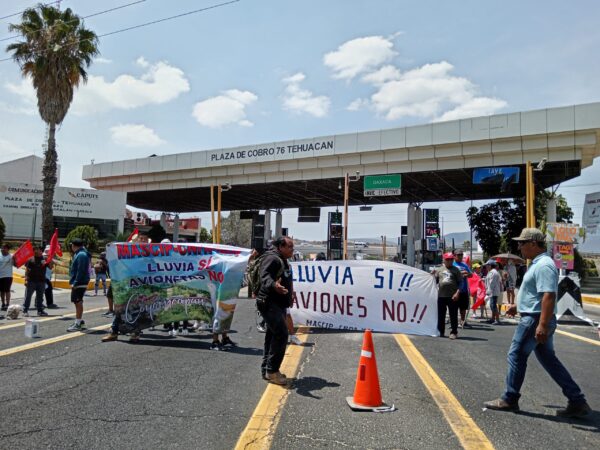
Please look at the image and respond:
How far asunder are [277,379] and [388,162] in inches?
849

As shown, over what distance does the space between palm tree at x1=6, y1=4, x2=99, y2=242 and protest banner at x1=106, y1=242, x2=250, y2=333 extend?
18.7m

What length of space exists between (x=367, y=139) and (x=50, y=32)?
1777cm

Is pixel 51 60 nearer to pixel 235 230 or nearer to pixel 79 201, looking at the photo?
pixel 79 201

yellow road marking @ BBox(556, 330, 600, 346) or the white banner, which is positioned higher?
the white banner

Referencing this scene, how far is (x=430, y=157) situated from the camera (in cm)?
2386

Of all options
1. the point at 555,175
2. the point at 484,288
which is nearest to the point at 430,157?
the point at 555,175

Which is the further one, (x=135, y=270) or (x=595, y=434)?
(x=135, y=270)

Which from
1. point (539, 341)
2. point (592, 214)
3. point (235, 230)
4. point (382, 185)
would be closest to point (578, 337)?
point (539, 341)

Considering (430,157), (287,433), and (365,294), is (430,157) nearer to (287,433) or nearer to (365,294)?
(365,294)

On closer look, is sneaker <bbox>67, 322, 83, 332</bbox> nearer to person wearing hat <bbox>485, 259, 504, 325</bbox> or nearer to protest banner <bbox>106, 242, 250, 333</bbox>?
protest banner <bbox>106, 242, 250, 333</bbox>

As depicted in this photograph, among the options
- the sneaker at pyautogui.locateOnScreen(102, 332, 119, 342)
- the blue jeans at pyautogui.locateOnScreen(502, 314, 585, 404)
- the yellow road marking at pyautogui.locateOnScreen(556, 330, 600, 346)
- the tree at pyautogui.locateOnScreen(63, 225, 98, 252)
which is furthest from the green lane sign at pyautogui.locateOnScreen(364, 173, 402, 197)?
the blue jeans at pyautogui.locateOnScreen(502, 314, 585, 404)

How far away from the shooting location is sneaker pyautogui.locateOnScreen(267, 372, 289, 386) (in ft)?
17.0

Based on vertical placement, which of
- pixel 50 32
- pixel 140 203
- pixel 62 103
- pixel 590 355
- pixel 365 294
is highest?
pixel 50 32

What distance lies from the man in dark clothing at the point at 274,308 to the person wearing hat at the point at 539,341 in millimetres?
2300
